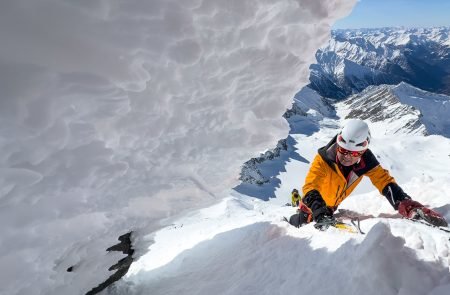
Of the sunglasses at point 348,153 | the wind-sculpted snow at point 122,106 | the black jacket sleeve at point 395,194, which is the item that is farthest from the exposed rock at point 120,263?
the black jacket sleeve at point 395,194

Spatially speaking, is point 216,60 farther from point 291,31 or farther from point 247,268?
point 247,268

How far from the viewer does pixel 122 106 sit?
512 centimetres

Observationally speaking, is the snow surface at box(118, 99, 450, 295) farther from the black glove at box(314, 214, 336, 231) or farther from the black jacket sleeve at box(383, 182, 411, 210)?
the black jacket sleeve at box(383, 182, 411, 210)

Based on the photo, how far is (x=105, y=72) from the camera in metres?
4.63

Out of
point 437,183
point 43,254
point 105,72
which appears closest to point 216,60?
point 105,72

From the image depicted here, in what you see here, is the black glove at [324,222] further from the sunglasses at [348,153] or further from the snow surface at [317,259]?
the sunglasses at [348,153]

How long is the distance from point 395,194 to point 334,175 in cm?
105

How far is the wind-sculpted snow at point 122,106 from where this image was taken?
405 centimetres

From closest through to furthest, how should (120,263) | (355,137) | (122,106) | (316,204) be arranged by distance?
(122,106)
(316,204)
(355,137)
(120,263)

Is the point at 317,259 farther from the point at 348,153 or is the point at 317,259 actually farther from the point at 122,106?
the point at 122,106

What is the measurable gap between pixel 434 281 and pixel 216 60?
3825 millimetres

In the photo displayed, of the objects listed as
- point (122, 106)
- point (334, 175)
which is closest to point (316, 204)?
point (334, 175)

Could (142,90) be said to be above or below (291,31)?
below

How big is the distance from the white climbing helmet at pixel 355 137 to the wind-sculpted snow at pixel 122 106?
4.23ft
